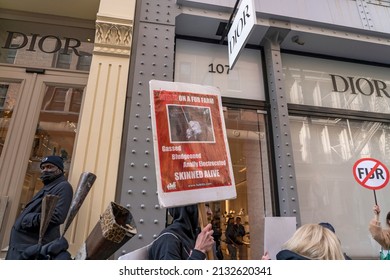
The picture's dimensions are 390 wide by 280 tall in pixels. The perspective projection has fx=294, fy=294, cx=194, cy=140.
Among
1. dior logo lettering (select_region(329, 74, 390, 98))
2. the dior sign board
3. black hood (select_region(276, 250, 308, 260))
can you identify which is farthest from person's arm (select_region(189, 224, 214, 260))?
dior logo lettering (select_region(329, 74, 390, 98))

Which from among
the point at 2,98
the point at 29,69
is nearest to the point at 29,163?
the point at 2,98

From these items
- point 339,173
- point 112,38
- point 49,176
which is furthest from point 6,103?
point 339,173

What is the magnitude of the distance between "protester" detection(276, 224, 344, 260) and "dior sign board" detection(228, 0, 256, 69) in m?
2.66

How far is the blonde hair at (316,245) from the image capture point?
6.14 ft

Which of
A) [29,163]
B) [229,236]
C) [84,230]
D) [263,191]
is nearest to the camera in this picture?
[84,230]

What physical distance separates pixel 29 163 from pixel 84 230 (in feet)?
4.80

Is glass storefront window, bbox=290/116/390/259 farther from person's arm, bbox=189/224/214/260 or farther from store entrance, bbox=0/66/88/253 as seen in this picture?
store entrance, bbox=0/66/88/253

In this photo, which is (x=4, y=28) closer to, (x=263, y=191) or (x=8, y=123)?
(x=8, y=123)

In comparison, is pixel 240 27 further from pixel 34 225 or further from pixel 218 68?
pixel 34 225

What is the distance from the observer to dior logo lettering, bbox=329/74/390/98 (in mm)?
6000

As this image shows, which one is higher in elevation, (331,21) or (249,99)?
(331,21)

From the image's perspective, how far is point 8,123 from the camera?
4.53 m

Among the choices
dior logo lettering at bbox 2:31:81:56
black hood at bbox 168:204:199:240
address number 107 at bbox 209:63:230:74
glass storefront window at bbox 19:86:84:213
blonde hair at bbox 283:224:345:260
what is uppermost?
dior logo lettering at bbox 2:31:81:56

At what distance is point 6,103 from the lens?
4629mm
